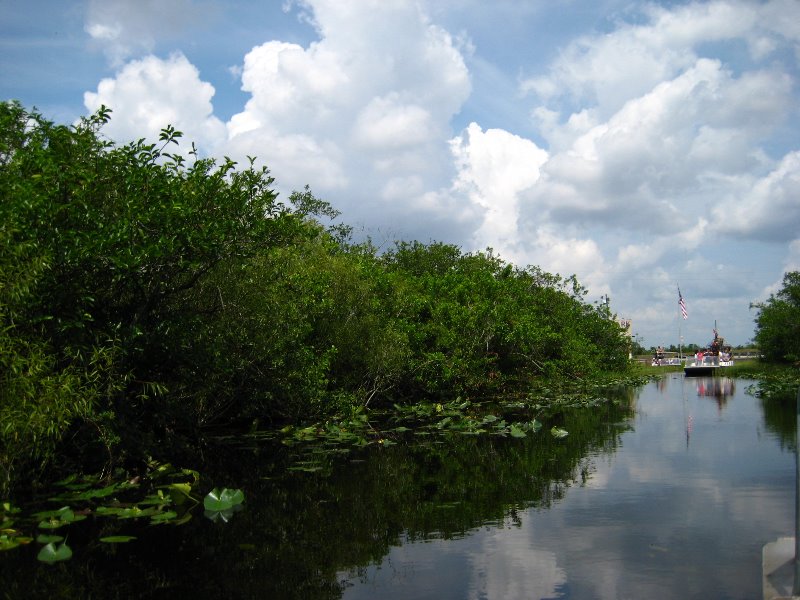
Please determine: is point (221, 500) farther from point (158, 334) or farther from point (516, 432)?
point (516, 432)

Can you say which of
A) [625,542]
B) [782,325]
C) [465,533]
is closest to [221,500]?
[465,533]

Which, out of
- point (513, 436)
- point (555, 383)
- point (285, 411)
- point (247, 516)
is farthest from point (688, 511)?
point (555, 383)

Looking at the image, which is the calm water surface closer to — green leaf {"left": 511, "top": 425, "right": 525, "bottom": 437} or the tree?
green leaf {"left": 511, "top": 425, "right": 525, "bottom": 437}

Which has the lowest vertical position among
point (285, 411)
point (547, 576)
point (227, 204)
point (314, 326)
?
point (547, 576)

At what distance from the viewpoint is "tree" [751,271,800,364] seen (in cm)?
5356

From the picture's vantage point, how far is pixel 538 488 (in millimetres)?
12359

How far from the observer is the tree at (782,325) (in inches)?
2109

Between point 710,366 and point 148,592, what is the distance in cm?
5605

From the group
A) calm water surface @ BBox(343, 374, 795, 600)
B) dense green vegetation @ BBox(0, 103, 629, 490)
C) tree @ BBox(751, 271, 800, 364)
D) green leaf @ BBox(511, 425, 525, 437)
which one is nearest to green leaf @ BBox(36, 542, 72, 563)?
dense green vegetation @ BBox(0, 103, 629, 490)

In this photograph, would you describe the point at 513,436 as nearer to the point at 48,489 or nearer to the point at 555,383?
the point at 48,489

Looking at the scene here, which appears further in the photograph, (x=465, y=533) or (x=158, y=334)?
(x=158, y=334)

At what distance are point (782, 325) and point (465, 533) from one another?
53317 millimetres

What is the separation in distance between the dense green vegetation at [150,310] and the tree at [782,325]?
136 ft

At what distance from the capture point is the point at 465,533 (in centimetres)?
947
